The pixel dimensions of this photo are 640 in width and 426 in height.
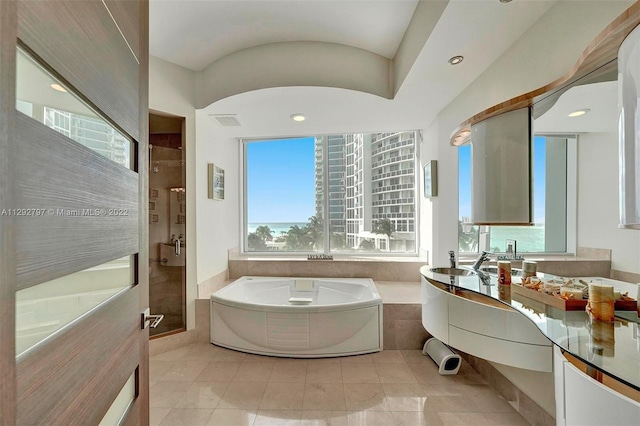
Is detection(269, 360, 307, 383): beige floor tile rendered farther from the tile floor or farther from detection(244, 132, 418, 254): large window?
detection(244, 132, 418, 254): large window

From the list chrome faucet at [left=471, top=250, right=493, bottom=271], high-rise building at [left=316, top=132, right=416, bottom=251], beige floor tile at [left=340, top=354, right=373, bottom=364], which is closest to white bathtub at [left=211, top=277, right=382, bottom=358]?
beige floor tile at [left=340, top=354, right=373, bottom=364]

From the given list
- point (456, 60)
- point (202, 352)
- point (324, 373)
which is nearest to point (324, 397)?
point (324, 373)

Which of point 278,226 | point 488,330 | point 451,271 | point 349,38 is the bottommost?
point 488,330

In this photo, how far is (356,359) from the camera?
2.50 metres

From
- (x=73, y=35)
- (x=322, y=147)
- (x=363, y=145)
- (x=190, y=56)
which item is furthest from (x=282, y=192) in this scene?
(x=73, y=35)

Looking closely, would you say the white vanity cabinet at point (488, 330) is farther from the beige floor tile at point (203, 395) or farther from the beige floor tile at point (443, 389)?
the beige floor tile at point (203, 395)

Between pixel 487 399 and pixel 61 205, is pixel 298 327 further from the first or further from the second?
pixel 61 205

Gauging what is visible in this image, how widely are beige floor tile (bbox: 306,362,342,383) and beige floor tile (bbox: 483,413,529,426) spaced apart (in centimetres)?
100

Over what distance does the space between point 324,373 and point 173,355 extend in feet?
4.64

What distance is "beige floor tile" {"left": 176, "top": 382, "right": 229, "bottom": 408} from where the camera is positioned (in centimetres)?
193

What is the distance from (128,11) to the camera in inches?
33.3

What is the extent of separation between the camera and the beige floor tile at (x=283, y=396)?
1.89 meters

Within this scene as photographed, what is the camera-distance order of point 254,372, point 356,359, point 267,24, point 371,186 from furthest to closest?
point 371,186
point 356,359
point 254,372
point 267,24

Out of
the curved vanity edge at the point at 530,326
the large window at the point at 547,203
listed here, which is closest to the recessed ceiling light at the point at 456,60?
the large window at the point at 547,203
